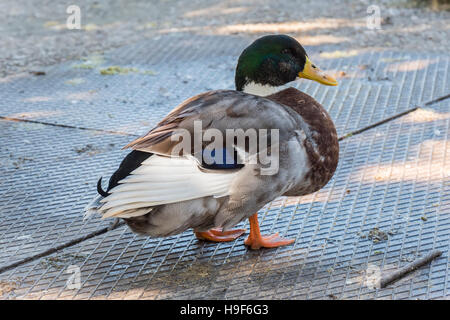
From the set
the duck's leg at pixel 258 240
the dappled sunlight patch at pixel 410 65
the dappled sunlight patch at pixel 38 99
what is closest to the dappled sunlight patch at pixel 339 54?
the dappled sunlight patch at pixel 410 65

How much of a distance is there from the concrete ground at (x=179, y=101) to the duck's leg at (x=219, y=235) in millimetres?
43

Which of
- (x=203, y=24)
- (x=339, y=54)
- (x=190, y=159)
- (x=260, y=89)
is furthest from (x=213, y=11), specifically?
(x=190, y=159)

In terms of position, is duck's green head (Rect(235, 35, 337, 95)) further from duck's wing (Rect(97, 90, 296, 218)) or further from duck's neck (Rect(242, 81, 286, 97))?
duck's wing (Rect(97, 90, 296, 218))

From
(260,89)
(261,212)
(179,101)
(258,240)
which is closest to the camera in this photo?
(258,240)

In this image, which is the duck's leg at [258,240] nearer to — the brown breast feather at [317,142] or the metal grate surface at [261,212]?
the metal grate surface at [261,212]

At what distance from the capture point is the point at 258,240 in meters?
2.90

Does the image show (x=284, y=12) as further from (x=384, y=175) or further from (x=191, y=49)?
(x=384, y=175)

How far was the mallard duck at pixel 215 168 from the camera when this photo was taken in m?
2.52

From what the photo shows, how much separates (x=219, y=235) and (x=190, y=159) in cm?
59

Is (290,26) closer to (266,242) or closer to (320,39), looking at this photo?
(320,39)

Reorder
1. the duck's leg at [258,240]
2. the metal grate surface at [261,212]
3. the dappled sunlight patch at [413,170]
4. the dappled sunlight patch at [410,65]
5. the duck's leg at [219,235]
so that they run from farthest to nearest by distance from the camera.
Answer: the dappled sunlight patch at [410,65] → the dappled sunlight patch at [413,170] → the duck's leg at [219,235] → the duck's leg at [258,240] → the metal grate surface at [261,212]

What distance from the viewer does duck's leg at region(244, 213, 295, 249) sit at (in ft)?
9.44

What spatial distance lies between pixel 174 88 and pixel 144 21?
73.6 inches
